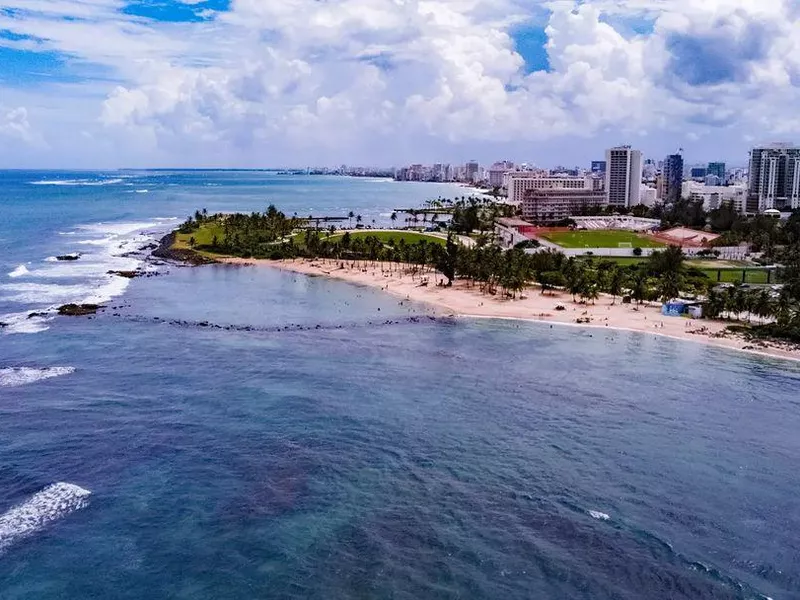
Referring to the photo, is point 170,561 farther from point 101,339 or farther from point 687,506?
point 101,339

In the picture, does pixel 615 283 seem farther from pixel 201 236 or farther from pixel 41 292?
pixel 201 236

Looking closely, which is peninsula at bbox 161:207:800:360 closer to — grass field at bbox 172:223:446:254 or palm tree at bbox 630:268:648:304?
palm tree at bbox 630:268:648:304

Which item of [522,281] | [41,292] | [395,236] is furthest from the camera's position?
[395,236]

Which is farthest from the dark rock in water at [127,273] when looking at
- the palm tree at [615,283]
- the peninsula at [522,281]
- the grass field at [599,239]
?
the grass field at [599,239]

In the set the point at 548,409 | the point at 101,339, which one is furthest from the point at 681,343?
Answer: the point at 101,339

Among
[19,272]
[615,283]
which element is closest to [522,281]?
[615,283]

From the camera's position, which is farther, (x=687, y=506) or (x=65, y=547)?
(x=687, y=506)
